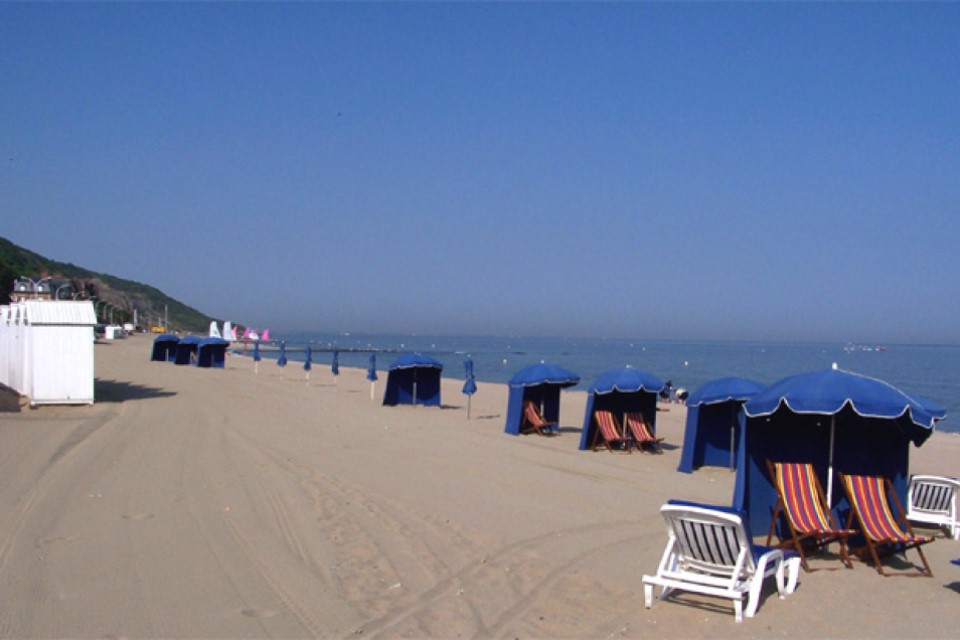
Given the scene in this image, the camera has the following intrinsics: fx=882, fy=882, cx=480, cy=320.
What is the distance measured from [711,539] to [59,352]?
16.4m

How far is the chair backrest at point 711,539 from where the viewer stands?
6.21m

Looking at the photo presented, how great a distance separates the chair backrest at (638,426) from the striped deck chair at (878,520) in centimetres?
747

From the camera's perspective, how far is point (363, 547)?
7.86 metres

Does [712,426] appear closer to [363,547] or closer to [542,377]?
[542,377]

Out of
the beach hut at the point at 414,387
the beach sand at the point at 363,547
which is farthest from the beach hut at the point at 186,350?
the beach sand at the point at 363,547

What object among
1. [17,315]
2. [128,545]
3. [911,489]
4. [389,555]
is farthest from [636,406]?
[17,315]

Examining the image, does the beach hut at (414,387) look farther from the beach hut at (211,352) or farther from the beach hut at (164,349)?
the beach hut at (164,349)

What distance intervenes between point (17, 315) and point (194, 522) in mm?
15308

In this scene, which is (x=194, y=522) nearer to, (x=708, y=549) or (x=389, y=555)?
(x=389, y=555)

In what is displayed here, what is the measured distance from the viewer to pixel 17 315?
2127 cm

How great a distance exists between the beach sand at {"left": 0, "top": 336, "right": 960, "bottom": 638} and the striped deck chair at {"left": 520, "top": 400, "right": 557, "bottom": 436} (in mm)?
2297

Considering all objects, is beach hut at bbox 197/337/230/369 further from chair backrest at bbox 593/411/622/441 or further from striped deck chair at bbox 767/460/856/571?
striped deck chair at bbox 767/460/856/571

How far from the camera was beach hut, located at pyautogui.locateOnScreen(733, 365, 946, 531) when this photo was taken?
25.7 ft

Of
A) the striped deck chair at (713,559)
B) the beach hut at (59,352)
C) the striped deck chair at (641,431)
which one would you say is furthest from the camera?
the beach hut at (59,352)
